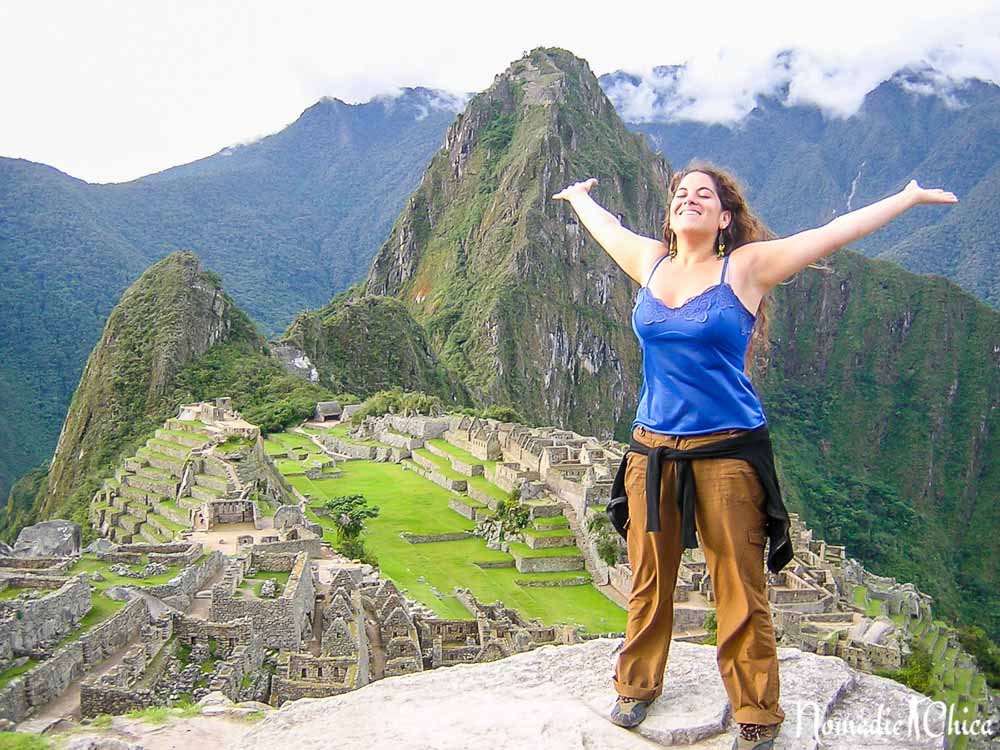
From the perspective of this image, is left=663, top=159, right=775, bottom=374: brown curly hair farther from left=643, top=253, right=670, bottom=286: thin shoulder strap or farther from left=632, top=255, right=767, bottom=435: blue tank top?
left=632, top=255, right=767, bottom=435: blue tank top

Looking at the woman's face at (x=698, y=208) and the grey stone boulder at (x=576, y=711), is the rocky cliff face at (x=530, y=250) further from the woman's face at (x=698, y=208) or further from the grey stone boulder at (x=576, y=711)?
the woman's face at (x=698, y=208)

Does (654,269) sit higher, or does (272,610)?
(654,269)

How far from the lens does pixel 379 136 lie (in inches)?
7480

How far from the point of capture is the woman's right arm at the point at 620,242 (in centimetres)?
476

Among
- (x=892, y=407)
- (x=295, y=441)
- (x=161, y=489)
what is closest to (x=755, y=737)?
(x=161, y=489)

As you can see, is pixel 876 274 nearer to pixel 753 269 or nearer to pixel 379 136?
pixel 379 136

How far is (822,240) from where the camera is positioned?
4.23 m

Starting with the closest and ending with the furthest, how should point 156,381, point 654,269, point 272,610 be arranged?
point 654,269, point 272,610, point 156,381

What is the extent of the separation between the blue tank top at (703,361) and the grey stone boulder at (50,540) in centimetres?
1470

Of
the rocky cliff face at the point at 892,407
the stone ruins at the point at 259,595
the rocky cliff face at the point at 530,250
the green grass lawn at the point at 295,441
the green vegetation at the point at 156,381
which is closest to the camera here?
the stone ruins at the point at 259,595

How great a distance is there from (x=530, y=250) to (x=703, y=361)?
98.6 metres

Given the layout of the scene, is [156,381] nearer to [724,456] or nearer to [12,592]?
[12,592]

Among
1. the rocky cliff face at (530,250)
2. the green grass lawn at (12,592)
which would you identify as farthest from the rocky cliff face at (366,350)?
the green grass lawn at (12,592)

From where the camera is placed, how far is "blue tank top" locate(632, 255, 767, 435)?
4.24 metres
